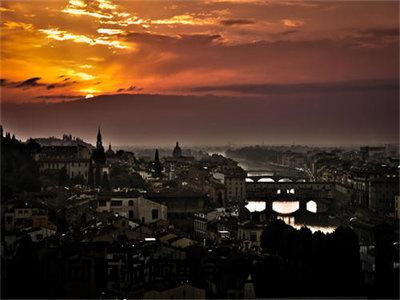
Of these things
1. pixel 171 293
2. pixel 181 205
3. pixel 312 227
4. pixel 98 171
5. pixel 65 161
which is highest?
pixel 65 161

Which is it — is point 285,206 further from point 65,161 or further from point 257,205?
point 65,161

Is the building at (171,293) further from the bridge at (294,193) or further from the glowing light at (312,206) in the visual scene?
the glowing light at (312,206)

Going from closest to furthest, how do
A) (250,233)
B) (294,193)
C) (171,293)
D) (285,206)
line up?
(171,293)
(250,233)
(285,206)
(294,193)

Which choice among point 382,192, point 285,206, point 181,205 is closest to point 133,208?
point 181,205

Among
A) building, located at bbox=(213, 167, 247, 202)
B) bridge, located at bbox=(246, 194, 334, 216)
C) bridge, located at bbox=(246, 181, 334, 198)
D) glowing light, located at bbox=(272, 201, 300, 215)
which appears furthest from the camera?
bridge, located at bbox=(246, 181, 334, 198)

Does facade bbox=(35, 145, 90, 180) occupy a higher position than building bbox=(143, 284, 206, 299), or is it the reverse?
facade bbox=(35, 145, 90, 180)

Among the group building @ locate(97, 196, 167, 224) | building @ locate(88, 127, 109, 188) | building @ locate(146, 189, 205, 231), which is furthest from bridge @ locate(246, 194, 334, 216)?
building @ locate(97, 196, 167, 224)

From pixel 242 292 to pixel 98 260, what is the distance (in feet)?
2.76

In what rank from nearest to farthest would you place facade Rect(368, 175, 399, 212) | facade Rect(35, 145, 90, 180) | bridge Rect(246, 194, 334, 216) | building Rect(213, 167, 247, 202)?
1. facade Rect(35, 145, 90, 180)
2. facade Rect(368, 175, 399, 212)
3. bridge Rect(246, 194, 334, 216)
4. building Rect(213, 167, 247, 202)

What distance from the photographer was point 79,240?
5078mm

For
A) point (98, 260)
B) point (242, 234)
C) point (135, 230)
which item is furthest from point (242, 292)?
point (242, 234)

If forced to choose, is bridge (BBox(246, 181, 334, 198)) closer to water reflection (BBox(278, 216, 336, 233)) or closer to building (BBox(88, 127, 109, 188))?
water reflection (BBox(278, 216, 336, 233))

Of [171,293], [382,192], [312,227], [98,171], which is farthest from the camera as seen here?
[382,192]

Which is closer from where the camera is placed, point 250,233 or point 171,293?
point 171,293
